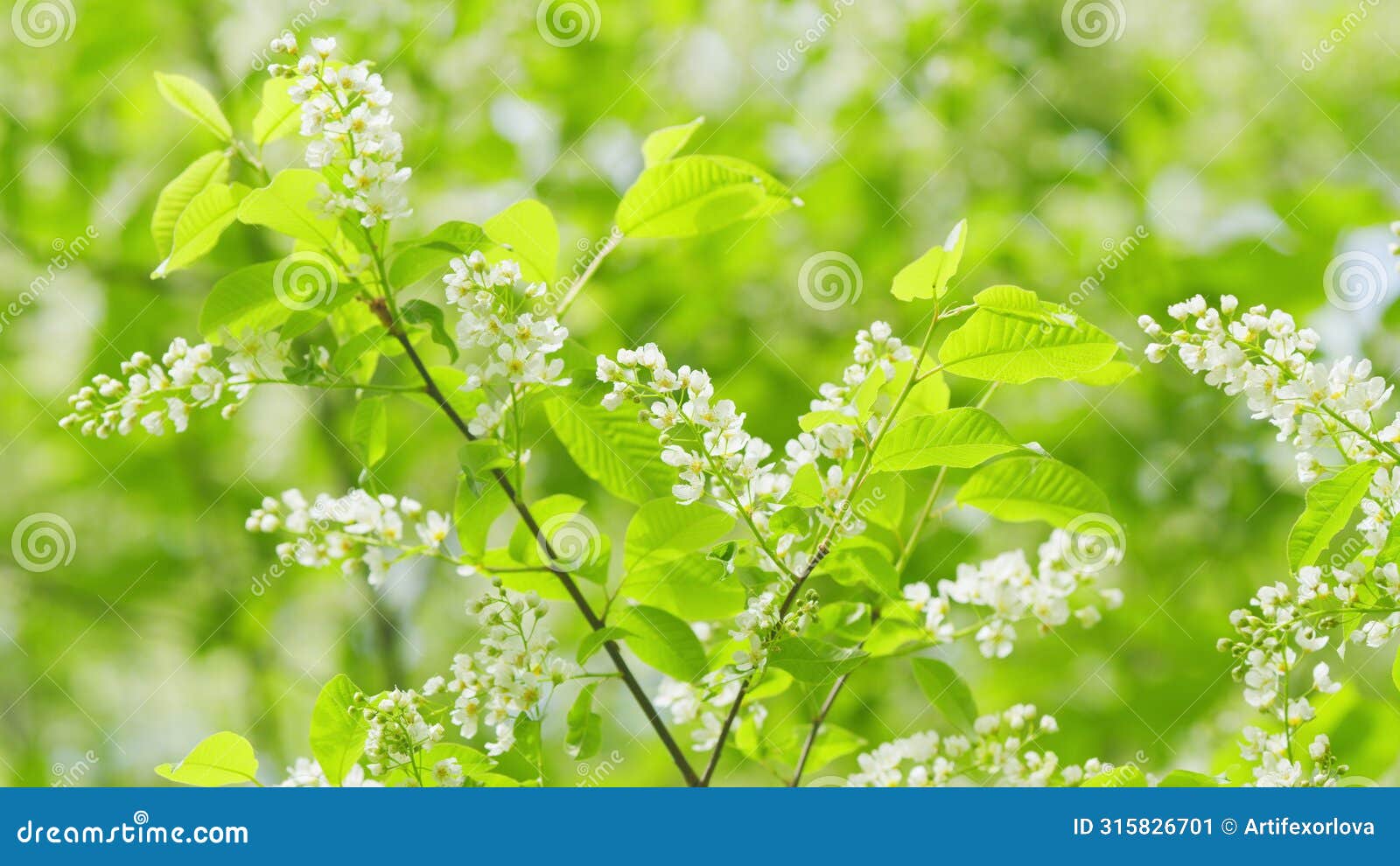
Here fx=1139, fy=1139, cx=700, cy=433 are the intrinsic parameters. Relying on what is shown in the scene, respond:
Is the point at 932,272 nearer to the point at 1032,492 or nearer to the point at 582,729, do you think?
the point at 1032,492

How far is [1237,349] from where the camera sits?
4.50ft

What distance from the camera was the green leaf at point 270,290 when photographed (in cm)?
159

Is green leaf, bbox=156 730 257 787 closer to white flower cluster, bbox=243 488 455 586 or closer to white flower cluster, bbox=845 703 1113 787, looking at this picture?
white flower cluster, bbox=243 488 455 586

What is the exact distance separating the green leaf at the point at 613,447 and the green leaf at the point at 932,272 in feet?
1.40

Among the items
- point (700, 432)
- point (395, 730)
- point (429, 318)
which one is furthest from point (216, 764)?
point (700, 432)

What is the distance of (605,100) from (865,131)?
3.29 feet

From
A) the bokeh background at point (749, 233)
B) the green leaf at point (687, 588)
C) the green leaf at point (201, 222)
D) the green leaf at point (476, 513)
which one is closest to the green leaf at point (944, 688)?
the green leaf at point (687, 588)

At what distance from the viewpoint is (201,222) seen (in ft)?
5.48

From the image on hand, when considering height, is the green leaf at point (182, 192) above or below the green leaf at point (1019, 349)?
above

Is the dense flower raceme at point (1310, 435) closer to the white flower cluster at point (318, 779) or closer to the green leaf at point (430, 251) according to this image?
the green leaf at point (430, 251)

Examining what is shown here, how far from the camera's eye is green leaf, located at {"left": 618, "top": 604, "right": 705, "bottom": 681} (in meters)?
1.57

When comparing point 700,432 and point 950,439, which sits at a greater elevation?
point 700,432

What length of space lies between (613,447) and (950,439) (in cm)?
51

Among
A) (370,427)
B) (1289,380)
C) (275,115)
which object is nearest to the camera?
(1289,380)
